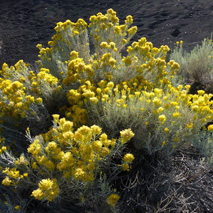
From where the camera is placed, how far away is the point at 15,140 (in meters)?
2.41

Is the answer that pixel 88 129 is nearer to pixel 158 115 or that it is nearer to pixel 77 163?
pixel 77 163

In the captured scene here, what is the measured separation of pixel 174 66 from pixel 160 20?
4.68m

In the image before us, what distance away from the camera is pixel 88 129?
4.74 ft

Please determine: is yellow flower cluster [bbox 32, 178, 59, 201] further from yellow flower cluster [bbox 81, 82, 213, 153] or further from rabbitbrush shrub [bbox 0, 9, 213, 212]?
yellow flower cluster [bbox 81, 82, 213, 153]

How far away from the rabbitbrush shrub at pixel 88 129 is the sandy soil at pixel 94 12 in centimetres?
334

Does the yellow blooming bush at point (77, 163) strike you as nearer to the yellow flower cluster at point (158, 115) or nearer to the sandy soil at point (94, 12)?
the yellow flower cluster at point (158, 115)

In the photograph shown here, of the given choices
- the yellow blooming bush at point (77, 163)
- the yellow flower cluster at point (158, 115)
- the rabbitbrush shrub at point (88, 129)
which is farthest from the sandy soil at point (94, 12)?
the yellow blooming bush at point (77, 163)

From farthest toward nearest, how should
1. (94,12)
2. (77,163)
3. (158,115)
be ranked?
(94,12), (158,115), (77,163)

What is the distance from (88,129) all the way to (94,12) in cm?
739

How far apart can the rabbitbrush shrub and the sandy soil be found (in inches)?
132

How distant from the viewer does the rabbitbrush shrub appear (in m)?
1.57

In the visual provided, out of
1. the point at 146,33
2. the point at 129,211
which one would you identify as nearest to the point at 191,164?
the point at 129,211

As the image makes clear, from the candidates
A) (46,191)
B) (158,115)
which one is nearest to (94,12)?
(158,115)

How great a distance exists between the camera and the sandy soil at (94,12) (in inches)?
237
